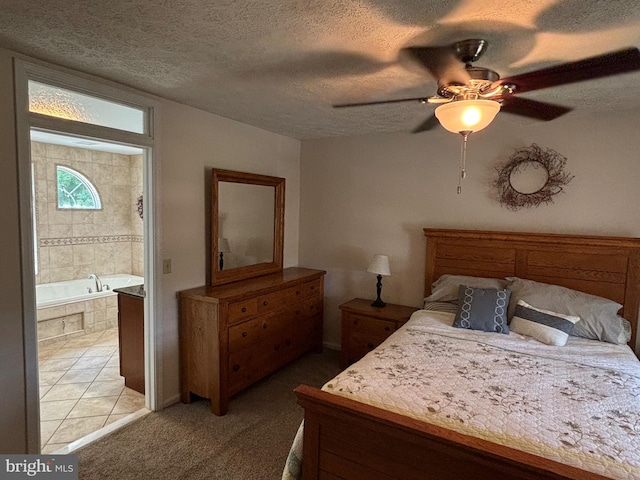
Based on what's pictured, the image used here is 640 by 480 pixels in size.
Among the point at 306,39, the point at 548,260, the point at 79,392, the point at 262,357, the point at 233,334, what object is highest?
the point at 306,39

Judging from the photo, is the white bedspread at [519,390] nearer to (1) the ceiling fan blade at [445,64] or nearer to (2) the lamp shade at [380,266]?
(2) the lamp shade at [380,266]

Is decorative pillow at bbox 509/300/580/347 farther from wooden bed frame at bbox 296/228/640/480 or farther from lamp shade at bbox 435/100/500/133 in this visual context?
lamp shade at bbox 435/100/500/133

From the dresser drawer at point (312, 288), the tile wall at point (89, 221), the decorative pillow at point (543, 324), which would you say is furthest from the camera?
the tile wall at point (89, 221)

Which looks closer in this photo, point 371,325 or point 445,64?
point 445,64

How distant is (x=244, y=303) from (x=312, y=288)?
1.01 metres

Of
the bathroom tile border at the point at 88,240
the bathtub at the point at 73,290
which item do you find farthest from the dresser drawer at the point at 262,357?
the bathroom tile border at the point at 88,240

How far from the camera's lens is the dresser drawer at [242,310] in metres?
2.76

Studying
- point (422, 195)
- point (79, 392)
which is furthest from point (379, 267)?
point (79, 392)

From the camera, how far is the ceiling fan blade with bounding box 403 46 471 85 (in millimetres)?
1593

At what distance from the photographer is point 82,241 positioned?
4.95 metres

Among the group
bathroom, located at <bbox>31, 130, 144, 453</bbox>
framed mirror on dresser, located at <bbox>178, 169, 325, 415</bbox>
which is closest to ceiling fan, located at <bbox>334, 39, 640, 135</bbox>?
framed mirror on dresser, located at <bbox>178, 169, 325, 415</bbox>

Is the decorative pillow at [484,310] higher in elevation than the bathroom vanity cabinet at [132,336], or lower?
higher

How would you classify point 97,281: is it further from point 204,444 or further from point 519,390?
point 519,390

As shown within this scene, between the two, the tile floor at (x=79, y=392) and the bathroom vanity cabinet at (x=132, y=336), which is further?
the bathroom vanity cabinet at (x=132, y=336)
